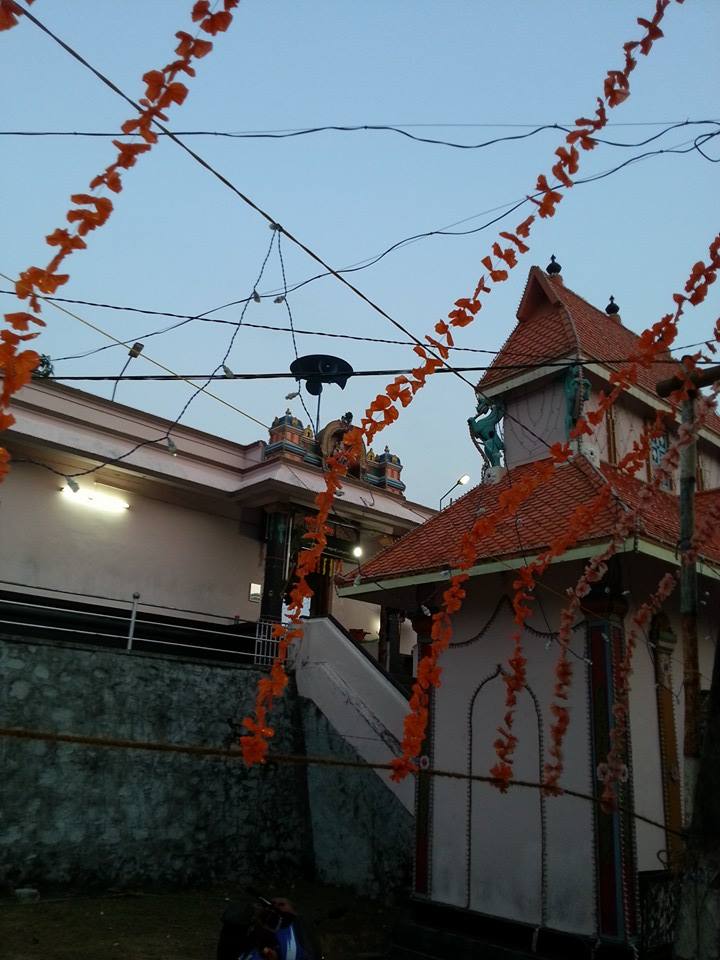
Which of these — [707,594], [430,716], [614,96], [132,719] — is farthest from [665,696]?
[132,719]

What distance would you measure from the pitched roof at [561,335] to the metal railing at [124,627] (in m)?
6.30

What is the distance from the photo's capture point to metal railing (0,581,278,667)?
12898mm

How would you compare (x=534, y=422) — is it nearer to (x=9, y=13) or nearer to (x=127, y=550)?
(x=9, y=13)

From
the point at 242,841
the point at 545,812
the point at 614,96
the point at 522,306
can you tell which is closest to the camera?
the point at 614,96

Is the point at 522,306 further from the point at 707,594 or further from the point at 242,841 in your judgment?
the point at 242,841

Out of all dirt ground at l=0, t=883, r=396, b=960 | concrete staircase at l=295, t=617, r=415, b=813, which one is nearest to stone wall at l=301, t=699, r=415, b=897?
concrete staircase at l=295, t=617, r=415, b=813

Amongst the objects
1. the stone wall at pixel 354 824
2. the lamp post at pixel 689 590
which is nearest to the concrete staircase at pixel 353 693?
the stone wall at pixel 354 824

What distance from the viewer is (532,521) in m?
8.46

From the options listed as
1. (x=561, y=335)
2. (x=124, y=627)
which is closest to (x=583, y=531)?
(x=561, y=335)

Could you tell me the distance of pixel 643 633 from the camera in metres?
8.23

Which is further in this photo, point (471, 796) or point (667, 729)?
point (471, 796)

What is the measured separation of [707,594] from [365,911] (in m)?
6.17

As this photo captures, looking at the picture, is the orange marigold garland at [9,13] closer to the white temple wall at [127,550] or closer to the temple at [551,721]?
the temple at [551,721]

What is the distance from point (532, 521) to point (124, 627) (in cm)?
942
